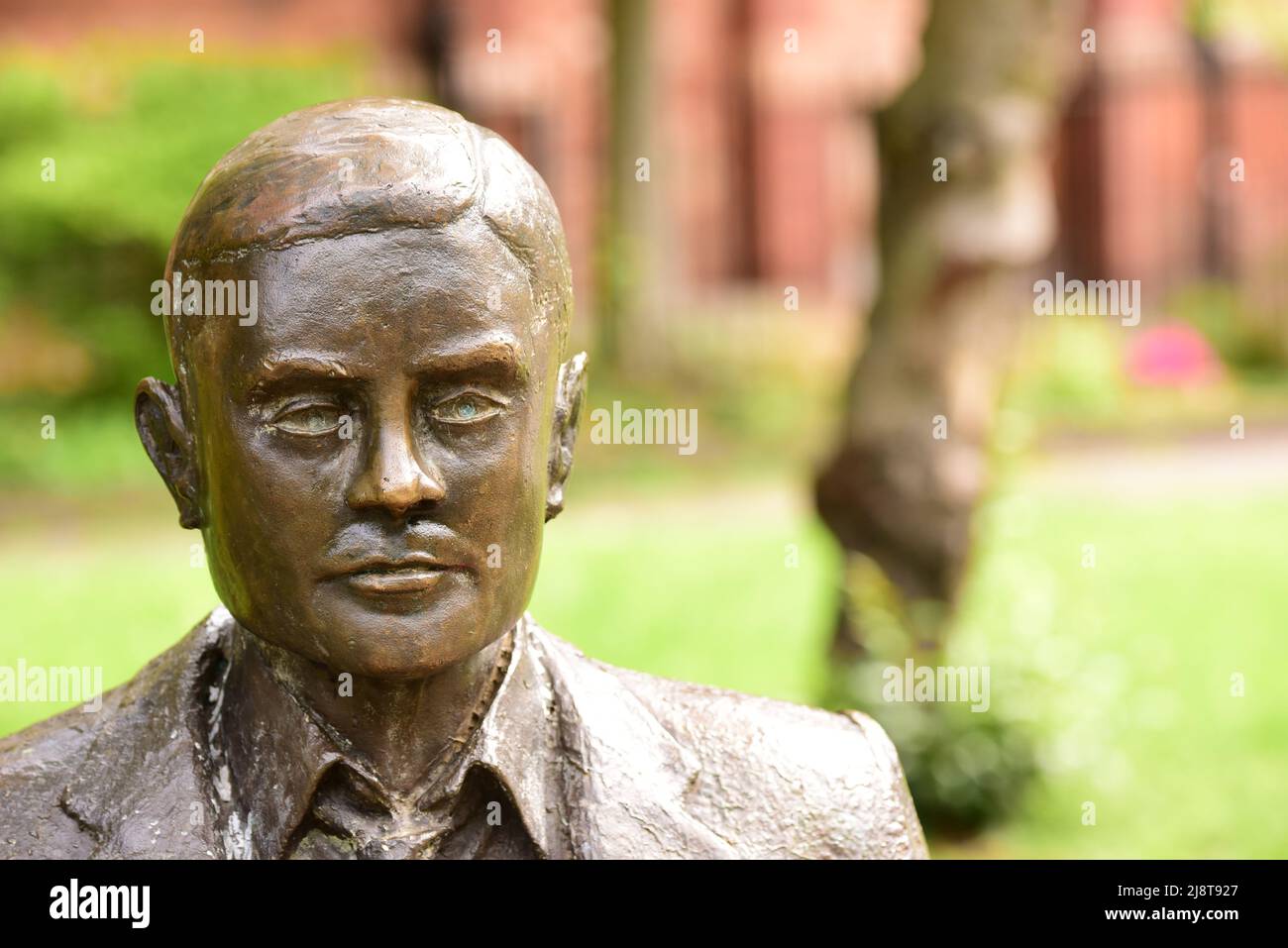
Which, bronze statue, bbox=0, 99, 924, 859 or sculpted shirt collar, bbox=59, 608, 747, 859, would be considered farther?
sculpted shirt collar, bbox=59, 608, 747, 859

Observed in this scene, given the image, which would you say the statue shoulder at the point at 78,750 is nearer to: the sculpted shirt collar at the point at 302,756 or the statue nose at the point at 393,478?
the sculpted shirt collar at the point at 302,756

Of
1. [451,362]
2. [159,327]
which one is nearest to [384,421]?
[451,362]

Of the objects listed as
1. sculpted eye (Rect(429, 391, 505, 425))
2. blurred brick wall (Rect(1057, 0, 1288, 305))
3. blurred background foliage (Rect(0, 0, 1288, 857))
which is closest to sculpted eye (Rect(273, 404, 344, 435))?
sculpted eye (Rect(429, 391, 505, 425))

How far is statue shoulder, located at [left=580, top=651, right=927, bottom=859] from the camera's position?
305 cm

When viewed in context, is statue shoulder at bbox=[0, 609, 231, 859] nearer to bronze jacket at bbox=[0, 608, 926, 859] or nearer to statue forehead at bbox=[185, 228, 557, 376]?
bronze jacket at bbox=[0, 608, 926, 859]

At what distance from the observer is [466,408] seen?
276 centimetres

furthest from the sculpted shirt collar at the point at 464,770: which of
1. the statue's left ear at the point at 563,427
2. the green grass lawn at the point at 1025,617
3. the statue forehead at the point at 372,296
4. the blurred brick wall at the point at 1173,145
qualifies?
the blurred brick wall at the point at 1173,145

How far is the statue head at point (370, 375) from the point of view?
2.68 m

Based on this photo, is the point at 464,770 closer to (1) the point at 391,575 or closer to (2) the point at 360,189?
(1) the point at 391,575

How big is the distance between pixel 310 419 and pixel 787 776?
982 millimetres

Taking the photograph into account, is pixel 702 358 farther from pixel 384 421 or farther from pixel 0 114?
pixel 384 421

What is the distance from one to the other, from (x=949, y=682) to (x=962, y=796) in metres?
0.50

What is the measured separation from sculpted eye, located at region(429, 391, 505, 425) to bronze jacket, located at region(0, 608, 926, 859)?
0.45 meters

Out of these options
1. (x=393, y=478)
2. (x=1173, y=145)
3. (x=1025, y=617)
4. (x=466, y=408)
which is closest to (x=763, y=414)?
(x=1173, y=145)
